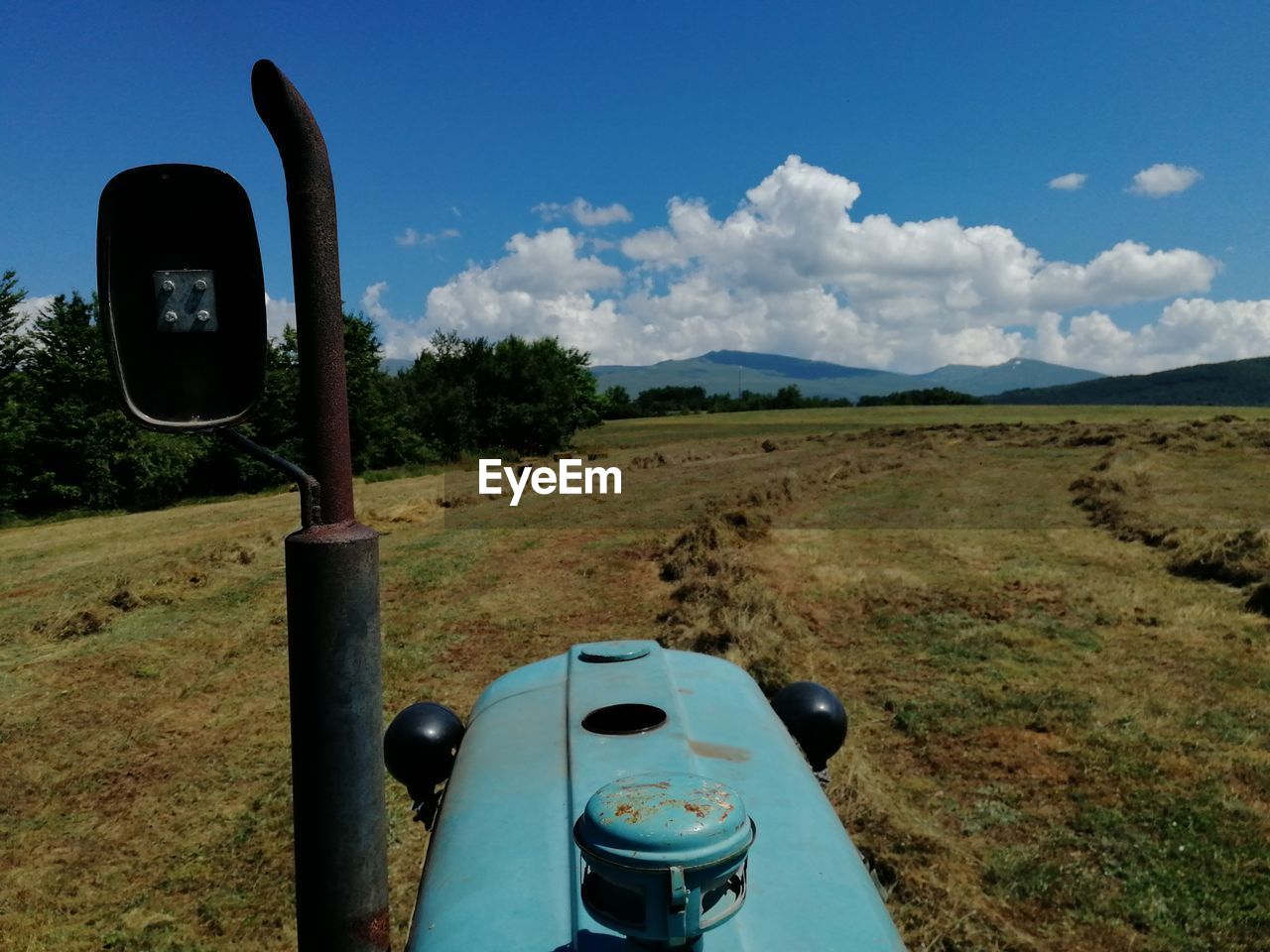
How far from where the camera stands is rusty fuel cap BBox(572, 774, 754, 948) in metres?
1.39

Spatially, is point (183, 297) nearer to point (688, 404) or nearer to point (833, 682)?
point (833, 682)

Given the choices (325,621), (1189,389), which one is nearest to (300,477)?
(325,621)

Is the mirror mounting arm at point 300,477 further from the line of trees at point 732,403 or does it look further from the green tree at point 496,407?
the line of trees at point 732,403

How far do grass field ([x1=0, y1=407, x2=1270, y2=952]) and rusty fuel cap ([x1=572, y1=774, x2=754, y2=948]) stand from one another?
3.36 metres

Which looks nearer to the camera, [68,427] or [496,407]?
[68,427]

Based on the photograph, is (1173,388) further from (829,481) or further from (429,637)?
(429,637)

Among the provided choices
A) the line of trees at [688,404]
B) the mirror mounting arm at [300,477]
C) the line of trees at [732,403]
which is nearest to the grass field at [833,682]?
the mirror mounting arm at [300,477]

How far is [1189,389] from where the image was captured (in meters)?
147

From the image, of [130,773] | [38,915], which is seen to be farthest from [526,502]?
[38,915]

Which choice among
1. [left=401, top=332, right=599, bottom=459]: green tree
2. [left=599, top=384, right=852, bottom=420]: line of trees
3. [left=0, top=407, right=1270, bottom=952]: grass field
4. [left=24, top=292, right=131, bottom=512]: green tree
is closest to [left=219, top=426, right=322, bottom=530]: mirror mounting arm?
[left=0, top=407, right=1270, bottom=952]: grass field

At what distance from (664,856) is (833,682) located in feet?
22.9

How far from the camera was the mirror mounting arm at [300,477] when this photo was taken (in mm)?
1588

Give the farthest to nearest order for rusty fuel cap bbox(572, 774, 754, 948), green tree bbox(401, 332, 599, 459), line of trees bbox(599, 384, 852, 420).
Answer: line of trees bbox(599, 384, 852, 420)
green tree bbox(401, 332, 599, 459)
rusty fuel cap bbox(572, 774, 754, 948)

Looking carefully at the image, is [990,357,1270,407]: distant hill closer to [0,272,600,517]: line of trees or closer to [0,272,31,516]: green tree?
[0,272,600,517]: line of trees
